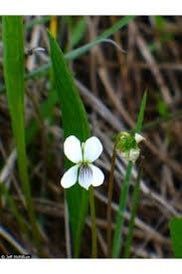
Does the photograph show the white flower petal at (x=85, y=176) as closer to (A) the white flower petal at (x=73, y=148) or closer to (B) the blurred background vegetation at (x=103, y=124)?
(A) the white flower petal at (x=73, y=148)

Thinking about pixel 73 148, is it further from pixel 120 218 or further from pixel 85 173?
pixel 120 218

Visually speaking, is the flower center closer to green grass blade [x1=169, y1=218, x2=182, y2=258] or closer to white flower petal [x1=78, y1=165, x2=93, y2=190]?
white flower petal [x1=78, y1=165, x2=93, y2=190]

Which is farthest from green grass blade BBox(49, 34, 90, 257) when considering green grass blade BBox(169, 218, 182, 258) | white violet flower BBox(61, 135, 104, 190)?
green grass blade BBox(169, 218, 182, 258)
